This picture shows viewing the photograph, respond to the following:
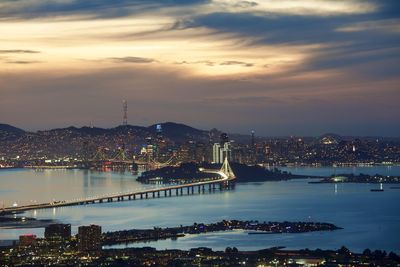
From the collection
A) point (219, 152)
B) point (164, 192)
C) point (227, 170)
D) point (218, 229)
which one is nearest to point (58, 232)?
point (218, 229)

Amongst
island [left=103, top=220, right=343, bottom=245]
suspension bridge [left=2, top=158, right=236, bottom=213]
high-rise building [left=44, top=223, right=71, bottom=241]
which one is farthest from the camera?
suspension bridge [left=2, top=158, right=236, bottom=213]

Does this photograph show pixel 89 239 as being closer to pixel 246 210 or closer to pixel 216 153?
pixel 246 210

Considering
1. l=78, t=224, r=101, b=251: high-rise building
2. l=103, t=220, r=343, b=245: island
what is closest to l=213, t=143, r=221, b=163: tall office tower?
l=103, t=220, r=343, b=245: island

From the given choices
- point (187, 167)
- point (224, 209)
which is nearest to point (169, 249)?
point (224, 209)

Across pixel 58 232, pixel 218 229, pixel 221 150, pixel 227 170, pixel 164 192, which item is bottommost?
pixel 218 229

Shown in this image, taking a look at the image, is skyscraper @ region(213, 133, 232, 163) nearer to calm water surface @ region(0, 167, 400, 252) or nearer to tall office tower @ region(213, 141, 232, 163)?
tall office tower @ region(213, 141, 232, 163)
